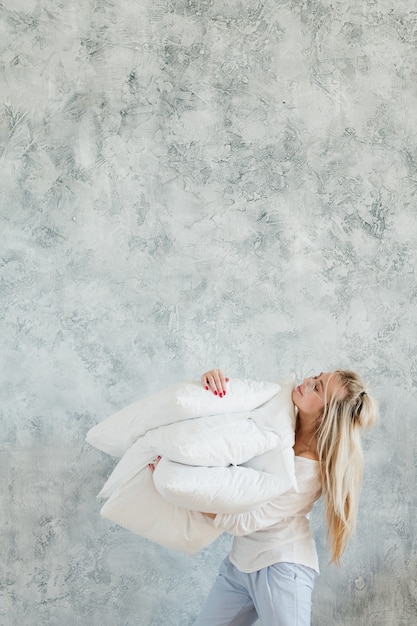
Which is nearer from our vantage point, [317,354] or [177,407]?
[177,407]

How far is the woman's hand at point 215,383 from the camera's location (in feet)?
6.29

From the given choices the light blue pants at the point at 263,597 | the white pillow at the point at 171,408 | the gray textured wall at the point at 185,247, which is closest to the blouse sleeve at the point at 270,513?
the light blue pants at the point at 263,597

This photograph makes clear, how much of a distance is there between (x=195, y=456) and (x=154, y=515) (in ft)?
0.82

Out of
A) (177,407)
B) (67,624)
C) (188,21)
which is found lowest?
(67,624)

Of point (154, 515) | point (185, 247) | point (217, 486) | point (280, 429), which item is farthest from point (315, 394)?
point (185, 247)

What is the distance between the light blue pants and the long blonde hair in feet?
0.62

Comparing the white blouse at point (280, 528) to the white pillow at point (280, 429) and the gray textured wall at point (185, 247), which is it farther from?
the gray textured wall at point (185, 247)

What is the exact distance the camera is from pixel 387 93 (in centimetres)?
238

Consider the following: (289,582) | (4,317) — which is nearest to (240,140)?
(4,317)

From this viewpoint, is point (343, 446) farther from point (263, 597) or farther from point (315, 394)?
point (263, 597)

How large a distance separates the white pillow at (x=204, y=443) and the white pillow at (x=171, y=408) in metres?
0.02

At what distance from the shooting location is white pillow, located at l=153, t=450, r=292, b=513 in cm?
177

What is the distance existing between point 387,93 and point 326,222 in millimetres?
479

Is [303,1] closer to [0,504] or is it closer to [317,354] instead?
[317,354]
